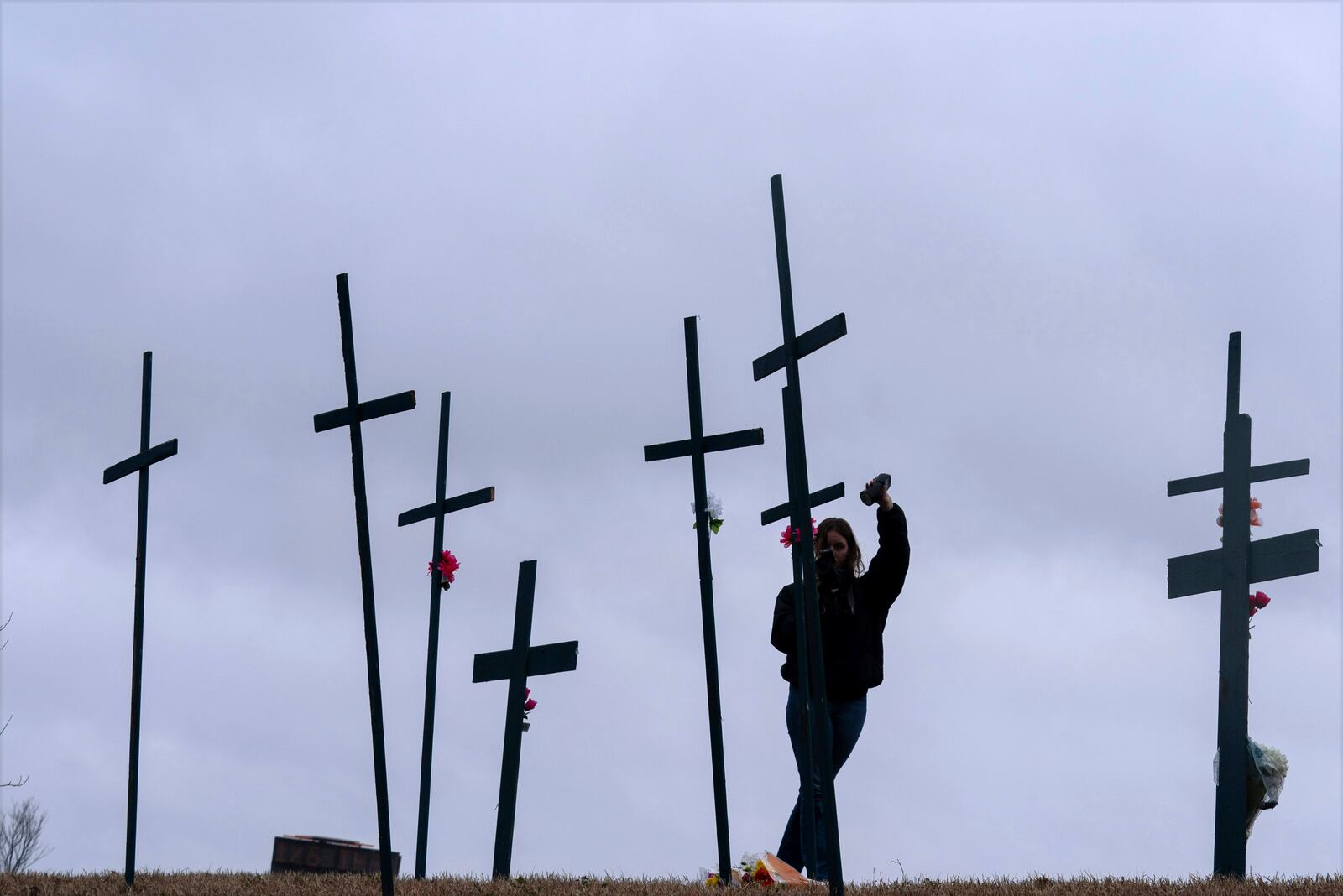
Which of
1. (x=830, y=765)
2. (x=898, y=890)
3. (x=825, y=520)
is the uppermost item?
(x=825, y=520)

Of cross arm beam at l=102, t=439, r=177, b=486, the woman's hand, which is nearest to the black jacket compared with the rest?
the woman's hand

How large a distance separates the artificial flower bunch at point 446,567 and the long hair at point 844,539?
15.5 feet

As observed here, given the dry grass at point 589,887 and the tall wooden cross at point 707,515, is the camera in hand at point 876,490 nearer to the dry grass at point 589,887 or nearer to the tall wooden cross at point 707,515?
the tall wooden cross at point 707,515

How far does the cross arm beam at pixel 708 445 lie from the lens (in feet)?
36.9

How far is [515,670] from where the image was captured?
12727 millimetres

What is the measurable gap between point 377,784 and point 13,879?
4.90 m

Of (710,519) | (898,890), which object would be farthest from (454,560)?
(898,890)

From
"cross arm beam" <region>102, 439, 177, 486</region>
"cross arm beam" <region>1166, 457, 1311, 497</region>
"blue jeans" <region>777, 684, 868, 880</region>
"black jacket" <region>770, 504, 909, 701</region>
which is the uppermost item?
"cross arm beam" <region>102, 439, 177, 486</region>

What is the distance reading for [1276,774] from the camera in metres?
11.6

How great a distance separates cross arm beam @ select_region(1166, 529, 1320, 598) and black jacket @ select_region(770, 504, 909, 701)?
2.62 meters

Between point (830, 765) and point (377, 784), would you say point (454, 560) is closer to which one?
point (377, 784)

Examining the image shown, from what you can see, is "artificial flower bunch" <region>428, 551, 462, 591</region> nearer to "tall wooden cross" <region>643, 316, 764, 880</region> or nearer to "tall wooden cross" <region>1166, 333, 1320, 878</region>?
"tall wooden cross" <region>643, 316, 764, 880</region>

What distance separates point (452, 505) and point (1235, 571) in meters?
7.01

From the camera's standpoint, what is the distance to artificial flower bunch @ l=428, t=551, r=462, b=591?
48.8ft
